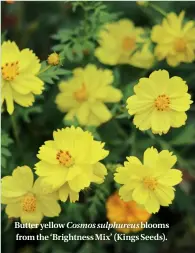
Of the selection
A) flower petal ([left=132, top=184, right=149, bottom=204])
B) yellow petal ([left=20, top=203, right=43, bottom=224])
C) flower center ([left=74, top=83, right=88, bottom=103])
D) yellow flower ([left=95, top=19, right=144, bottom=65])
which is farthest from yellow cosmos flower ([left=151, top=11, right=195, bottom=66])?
yellow petal ([left=20, top=203, right=43, bottom=224])

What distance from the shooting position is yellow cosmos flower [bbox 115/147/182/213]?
118 cm

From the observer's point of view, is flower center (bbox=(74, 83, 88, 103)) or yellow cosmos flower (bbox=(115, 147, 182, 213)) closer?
yellow cosmos flower (bbox=(115, 147, 182, 213))

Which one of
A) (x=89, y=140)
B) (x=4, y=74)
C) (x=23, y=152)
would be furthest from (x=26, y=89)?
(x=23, y=152)

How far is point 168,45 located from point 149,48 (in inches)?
2.3

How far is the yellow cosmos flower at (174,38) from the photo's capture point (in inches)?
58.4

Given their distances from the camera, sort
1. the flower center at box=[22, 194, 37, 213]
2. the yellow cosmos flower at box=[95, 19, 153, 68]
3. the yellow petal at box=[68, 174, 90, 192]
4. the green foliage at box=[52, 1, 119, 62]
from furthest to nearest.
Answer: the yellow cosmos flower at box=[95, 19, 153, 68], the green foliage at box=[52, 1, 119, 62], the flower center at box=[22, 194, 37, 213], the yellow petal at box=[68, 174, 90, 192]

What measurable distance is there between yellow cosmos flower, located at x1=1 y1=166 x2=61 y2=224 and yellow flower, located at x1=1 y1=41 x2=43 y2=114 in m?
0.18

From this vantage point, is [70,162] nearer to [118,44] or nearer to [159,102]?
[159,102]

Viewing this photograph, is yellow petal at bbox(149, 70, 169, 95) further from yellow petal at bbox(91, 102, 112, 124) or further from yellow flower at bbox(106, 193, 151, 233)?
yellow flower at bbox(106, 193, 151, 233)

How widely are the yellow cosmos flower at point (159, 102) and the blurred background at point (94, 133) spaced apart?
16 cm

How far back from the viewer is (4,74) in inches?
51.9

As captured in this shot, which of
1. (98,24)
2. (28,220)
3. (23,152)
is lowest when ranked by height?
(28,220)

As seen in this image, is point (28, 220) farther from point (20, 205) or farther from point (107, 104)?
point (107, 104)

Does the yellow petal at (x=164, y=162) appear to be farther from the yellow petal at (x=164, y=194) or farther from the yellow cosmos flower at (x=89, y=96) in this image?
the yellow cosmos flower at (x=89, y=96)
